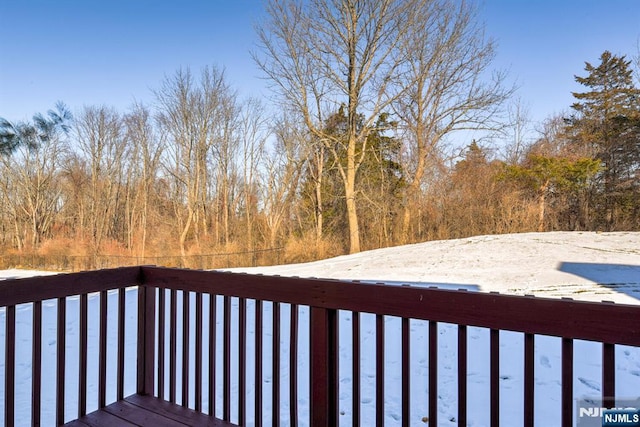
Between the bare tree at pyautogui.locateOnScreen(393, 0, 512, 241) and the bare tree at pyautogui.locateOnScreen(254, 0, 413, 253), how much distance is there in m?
0.60

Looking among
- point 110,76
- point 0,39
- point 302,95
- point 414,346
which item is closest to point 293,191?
point 302,95

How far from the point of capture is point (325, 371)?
1463 mm

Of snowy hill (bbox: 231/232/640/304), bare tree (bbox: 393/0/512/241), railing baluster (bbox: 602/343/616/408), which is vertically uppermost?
bare tree (bbox: 393/0/512/241)

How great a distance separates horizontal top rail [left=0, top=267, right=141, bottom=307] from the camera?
1.53m

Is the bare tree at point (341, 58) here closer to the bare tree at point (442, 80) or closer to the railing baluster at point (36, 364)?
the bare tree at point (442, 80)

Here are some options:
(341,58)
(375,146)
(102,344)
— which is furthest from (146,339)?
(375,146)

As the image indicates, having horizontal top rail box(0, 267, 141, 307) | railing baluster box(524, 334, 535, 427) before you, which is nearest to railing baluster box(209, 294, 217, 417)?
horizontal top rail box(0, 267, 141, 307)

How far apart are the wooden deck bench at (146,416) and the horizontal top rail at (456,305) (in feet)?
2.11

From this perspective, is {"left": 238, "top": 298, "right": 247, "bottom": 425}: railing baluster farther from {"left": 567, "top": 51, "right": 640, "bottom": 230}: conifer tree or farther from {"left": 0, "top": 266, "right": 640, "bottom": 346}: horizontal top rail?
{"left": 567, "top": 51, "right": 640, "bottom": 230}: conifer tree

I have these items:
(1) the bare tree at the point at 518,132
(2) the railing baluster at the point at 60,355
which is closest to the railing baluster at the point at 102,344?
(2) the railing baluster at the point at 60,355

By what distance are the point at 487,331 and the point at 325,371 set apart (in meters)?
2.88

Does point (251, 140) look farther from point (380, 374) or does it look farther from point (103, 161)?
point (380, 374)

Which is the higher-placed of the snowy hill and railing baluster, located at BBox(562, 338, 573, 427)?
railing baluster, located at BBox(562, 338, 573, 427)

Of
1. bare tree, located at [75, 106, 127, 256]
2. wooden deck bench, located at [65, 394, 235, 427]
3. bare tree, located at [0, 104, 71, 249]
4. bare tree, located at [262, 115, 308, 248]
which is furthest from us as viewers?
bare tree, located at [75, 106, 127, 256]
